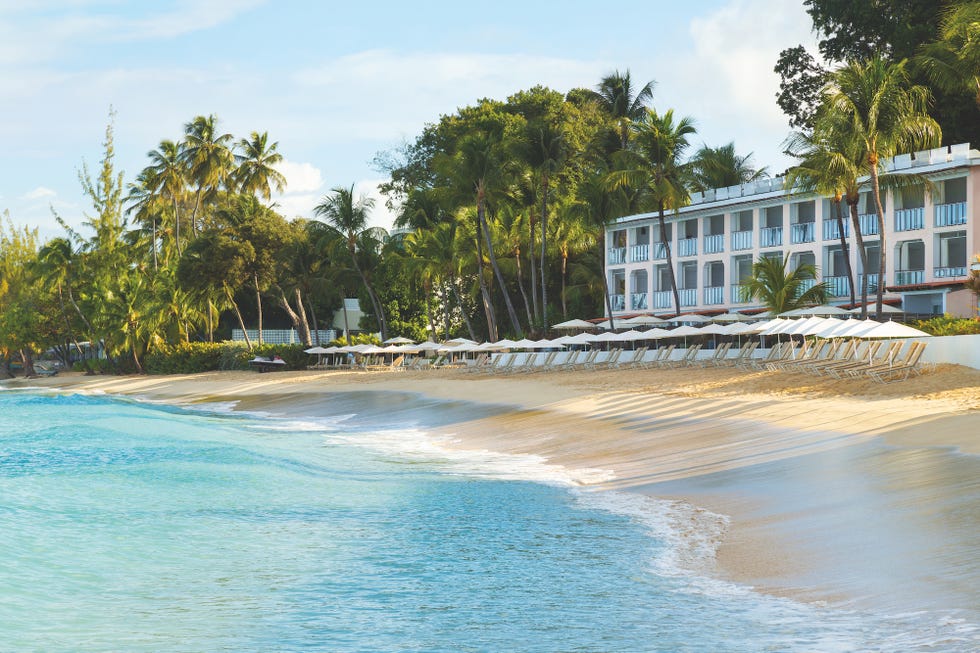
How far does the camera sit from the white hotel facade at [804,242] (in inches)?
1355

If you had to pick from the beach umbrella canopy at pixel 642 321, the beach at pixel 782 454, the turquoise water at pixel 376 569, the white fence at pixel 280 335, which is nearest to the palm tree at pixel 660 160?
the beach umbrella canopy at pixel 642 321

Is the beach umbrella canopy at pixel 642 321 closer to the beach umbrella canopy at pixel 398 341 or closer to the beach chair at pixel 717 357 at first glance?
the beach chair at pixel 717 357

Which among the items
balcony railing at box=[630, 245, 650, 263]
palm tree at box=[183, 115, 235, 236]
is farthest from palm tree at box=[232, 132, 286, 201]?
balcony railing at box=[630, 245, 650, 263]

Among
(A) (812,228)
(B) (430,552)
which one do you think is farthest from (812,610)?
(A) (812,228)

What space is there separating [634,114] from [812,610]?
156ft

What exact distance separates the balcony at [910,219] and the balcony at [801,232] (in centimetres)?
393

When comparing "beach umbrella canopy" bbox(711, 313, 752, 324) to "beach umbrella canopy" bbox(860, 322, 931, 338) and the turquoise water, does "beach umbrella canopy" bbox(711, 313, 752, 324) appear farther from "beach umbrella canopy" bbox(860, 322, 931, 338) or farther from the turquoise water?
the turquoise water

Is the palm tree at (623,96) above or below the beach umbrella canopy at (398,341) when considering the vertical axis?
above

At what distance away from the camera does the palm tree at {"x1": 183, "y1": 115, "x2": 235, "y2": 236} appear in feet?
208

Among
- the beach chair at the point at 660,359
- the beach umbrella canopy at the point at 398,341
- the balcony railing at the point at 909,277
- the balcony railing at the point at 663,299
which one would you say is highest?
the balcony railing at the point at 909,277

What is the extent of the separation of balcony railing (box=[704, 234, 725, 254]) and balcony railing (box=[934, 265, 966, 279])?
1076cm

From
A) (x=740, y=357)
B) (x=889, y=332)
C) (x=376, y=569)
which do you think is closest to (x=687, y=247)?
(x=740, y=357)

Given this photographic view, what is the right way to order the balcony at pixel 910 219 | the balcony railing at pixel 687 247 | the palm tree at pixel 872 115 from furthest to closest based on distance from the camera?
1. the balcony railing at pixel 687 247
2. the balcony at pixel 910 219
3. the palm tree at pixel 872 115

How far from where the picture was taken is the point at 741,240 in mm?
43125
